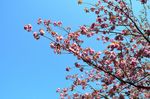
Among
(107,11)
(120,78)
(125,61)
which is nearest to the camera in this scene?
(120,78)

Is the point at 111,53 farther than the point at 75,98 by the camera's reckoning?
No

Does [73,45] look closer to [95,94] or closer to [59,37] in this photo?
[59,37]

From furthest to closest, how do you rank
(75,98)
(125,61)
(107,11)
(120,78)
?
1. (75,98)
2. (107,11)
3. (125,61)
4. (120,78)

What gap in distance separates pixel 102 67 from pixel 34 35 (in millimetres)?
2934

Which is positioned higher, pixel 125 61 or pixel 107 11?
pixel 107 11

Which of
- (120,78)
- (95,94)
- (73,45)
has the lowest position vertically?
(120,78)

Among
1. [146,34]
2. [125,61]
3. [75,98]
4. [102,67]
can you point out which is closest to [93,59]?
[102,67]

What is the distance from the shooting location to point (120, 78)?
39.2 feet

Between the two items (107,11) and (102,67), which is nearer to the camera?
(102,67)

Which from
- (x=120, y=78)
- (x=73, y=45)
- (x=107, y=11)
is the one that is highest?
(x=107, y=11)

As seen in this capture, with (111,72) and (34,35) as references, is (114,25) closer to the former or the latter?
(111,72)

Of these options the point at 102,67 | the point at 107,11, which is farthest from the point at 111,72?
the point at 107,11

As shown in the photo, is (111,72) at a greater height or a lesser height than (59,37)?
lesser

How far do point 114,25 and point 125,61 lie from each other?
1.50 m
